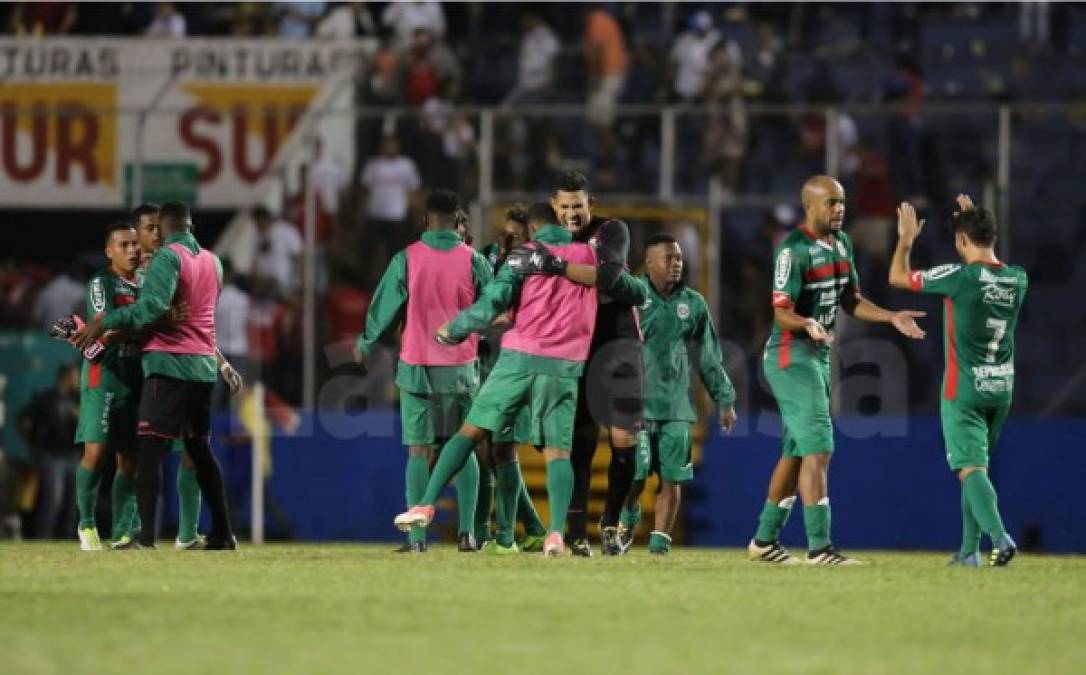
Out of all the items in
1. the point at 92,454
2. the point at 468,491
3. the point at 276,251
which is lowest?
the point at 468,491

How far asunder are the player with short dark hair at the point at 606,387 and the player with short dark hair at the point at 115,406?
3114 mm

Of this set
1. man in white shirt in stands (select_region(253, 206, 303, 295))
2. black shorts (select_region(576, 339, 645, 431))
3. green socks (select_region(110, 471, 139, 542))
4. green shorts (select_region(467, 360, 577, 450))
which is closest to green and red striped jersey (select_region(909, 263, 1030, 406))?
black shorts (select_region(576, 339, 645, 431))

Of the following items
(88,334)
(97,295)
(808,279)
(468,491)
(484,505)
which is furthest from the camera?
(484,505)

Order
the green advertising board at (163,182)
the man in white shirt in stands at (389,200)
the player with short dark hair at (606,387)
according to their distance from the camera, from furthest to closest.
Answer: the green advertising board at (163,182), the man in white shirt in stands at (389,200), the player with short dark hair at (606,387)

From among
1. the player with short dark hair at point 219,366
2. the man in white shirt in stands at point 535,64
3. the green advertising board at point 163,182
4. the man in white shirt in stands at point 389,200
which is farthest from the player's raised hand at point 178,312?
the man in white shirt in stands at point 535,64

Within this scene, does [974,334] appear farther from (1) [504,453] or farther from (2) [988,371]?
(1) [504,453]

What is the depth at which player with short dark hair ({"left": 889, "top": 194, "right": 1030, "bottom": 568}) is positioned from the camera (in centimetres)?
1295

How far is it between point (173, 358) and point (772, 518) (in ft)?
13.3

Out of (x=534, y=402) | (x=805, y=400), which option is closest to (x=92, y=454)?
(x=534, y=402)

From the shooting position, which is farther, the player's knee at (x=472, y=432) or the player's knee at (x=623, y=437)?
the player's knee at (x=623, y=437)

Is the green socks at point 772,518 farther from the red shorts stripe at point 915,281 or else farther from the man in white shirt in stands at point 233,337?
the man in white shirt in stands at point 233,337

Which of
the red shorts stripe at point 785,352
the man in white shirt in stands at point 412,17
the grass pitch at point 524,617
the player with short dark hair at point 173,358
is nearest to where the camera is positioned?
the grass pitch at point 524,617

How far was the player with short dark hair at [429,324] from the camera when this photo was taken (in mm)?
14305

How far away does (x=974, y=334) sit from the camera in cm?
1301
